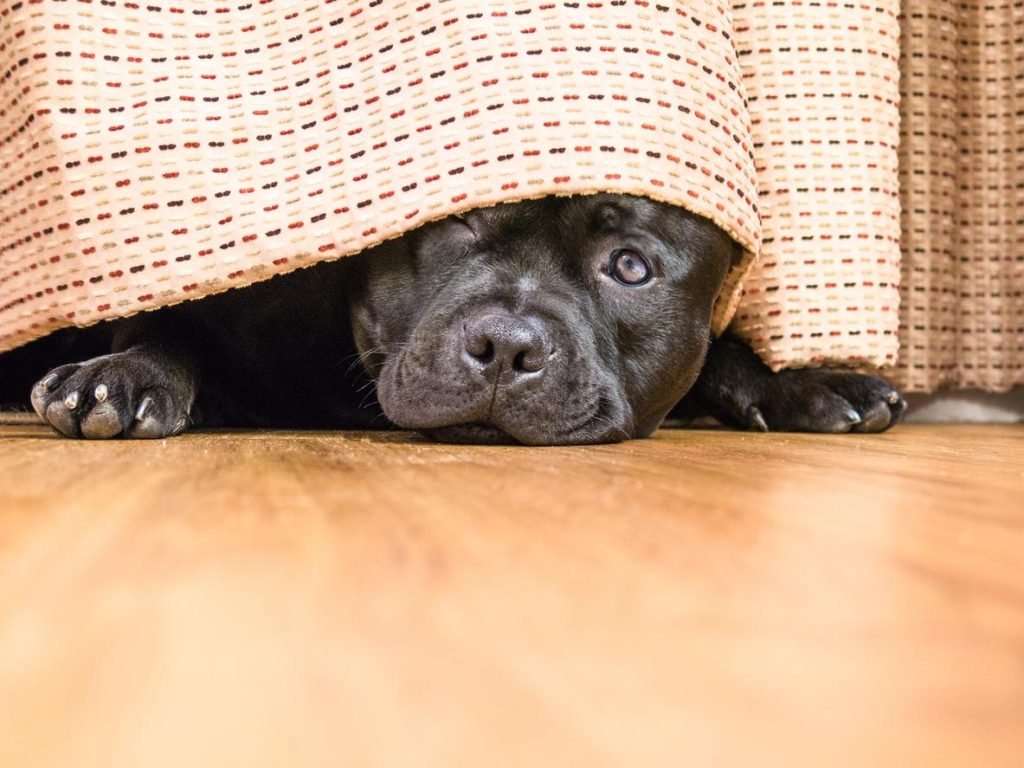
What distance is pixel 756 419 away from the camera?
8.17ft

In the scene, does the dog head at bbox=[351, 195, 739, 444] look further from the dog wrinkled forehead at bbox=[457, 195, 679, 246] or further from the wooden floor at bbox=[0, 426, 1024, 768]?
the wooden floor at bbox=[0, 426, 1024, 768]

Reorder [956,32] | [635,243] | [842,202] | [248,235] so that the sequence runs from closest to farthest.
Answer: [248,235], [635,243], [842,202], [956,32]

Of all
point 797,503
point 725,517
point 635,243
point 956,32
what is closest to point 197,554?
point 725,517

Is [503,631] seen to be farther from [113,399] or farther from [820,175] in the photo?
[820,175]

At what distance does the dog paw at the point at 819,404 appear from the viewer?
93.5 inches

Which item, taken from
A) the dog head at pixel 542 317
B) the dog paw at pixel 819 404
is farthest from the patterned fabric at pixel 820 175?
the dog head at pixel 542 317

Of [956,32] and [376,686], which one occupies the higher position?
[956,32]

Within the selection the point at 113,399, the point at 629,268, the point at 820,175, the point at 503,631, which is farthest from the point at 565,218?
the point at 503,631

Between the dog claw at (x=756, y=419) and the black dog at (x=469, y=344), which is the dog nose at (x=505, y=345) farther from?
the dog claw at (x=756, y=419)

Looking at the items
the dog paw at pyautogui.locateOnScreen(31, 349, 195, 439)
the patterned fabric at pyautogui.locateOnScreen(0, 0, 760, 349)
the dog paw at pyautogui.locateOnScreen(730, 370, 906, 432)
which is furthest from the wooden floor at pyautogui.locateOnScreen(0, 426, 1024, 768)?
the dog paw at pyautogui.locateOnScreen(730, 370, 906, 432)

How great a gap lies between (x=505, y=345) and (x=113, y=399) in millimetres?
621

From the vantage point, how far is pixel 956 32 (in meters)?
2.80

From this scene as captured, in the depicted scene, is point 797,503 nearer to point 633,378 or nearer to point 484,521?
point 484,521

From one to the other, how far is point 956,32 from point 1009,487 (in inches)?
88.1
